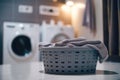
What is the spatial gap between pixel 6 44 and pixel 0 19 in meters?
0.57

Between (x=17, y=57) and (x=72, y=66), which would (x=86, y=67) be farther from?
(x=17, y=57)

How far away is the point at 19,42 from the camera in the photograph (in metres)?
2.94

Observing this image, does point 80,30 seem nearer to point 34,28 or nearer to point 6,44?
point 34,28

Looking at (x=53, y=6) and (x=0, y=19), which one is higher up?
(x=53, y=6)

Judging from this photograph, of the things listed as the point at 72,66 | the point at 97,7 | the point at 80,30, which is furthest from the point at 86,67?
the point at 80,30

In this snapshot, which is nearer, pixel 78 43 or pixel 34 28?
pixel 78 43

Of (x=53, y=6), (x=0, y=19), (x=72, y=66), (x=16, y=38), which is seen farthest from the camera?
(x=53, y=6)

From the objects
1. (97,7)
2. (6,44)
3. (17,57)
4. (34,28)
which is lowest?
(17,57)

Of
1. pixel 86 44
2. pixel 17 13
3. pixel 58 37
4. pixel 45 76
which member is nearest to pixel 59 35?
pixel 58 37

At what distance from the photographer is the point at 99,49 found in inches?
34.0

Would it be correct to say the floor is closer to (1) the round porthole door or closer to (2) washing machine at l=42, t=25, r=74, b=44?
(1) the round porthole door

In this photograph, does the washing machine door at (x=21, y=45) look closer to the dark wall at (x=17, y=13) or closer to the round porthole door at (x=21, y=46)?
the round porthole door at (x=21, y=46)

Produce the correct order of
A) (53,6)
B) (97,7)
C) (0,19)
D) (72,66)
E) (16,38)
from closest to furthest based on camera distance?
1. (72,66)
2. (97,7)
3. (16,38)
4. (0,19)
5. (53,6)

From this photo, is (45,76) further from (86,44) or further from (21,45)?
(21,45)
